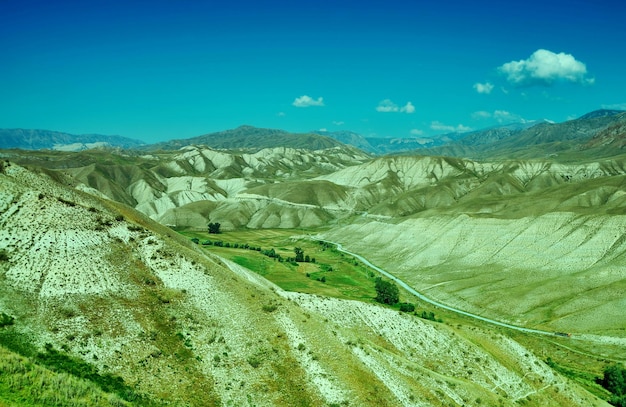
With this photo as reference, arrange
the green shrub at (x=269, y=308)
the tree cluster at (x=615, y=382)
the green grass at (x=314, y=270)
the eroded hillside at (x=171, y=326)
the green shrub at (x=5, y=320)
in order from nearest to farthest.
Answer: the green shrub at (x=5, y=320) → the eroded hillside at (x=171, y=326) → the green shrub at (x=269, y=308) → the tree cluster at (x=615, y=382) → the green grass at (x=314, y=270)

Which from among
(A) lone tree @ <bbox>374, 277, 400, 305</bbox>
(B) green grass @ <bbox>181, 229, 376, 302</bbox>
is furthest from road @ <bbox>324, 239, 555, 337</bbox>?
(A) lone tree @ <bbox>374, 277, 400, 305</bbox>

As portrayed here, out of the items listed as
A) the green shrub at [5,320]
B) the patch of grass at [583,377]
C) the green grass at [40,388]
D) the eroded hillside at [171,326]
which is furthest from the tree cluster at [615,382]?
the green shrub at [5,320]

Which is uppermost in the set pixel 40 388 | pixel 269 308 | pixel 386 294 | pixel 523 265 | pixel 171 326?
pixel 269 308

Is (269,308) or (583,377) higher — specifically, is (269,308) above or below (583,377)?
above

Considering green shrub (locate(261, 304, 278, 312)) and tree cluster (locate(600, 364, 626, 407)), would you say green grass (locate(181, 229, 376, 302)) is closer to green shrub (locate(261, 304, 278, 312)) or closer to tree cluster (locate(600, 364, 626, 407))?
tree cluster (locate(600, 364, 626, 407))

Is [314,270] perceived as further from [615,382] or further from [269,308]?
[269,308]

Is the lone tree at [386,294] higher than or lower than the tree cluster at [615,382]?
higher

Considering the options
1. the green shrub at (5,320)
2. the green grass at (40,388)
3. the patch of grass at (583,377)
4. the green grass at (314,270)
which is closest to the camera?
the green grass at (40,388)

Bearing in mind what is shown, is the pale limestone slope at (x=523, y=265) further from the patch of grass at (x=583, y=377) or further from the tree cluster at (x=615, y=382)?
the tree cluster at (x=615, y=382)

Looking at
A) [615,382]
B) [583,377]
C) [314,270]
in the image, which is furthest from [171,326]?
[314,270]
